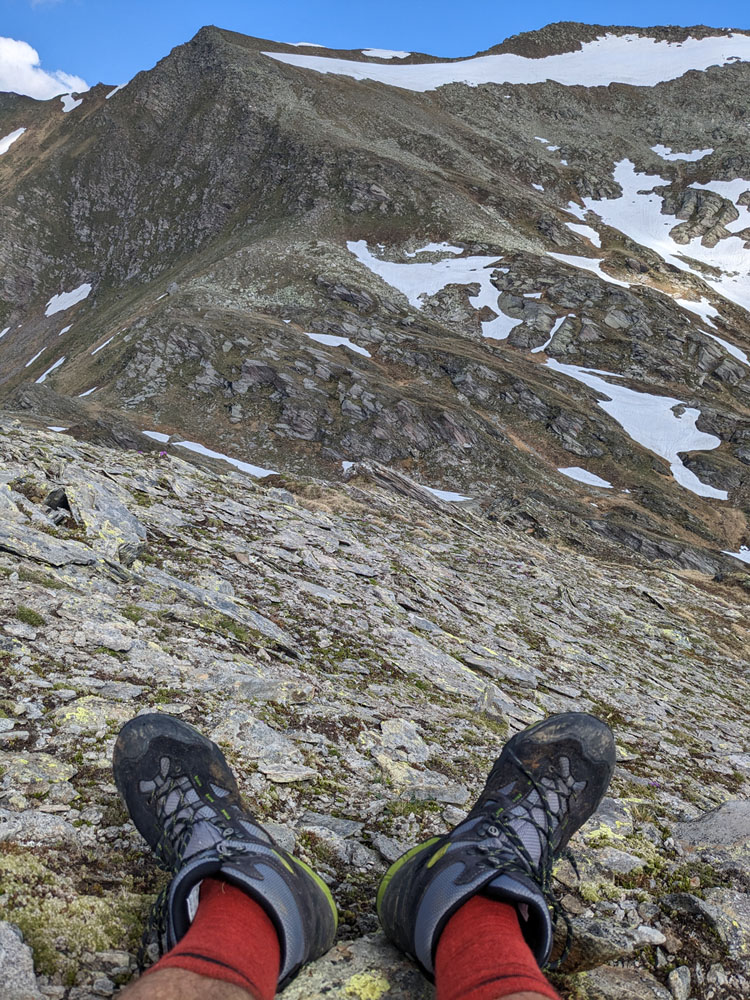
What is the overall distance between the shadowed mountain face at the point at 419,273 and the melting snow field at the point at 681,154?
29.4 inches

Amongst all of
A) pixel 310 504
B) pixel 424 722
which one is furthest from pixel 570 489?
pixel 424 722

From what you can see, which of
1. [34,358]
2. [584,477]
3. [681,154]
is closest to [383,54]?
[681,154]

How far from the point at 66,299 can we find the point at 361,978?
346ft

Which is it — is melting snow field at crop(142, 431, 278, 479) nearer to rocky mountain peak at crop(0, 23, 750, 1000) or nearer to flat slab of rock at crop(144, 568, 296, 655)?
rocky mountain peak at crop(0, 23, 750, 1000)

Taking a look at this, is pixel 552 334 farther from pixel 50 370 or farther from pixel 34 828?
pixel 34 828

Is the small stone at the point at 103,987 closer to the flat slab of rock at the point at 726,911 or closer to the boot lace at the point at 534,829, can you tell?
the boot lace at the point at 534,829

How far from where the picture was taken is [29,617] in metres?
5.75

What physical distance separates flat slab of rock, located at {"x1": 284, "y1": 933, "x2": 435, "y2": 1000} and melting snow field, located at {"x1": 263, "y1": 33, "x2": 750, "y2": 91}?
13912 cm

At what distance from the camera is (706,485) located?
49.1 metres

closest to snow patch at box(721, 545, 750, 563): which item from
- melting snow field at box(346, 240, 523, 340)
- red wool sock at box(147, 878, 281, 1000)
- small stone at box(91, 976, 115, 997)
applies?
melting snow field at box(346, 240, 523, 340)

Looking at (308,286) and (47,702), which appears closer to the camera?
(47,702)

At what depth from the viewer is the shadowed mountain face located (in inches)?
1804

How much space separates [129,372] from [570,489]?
130 ft

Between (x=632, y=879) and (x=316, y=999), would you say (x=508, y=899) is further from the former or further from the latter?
(x=632, y=879)
